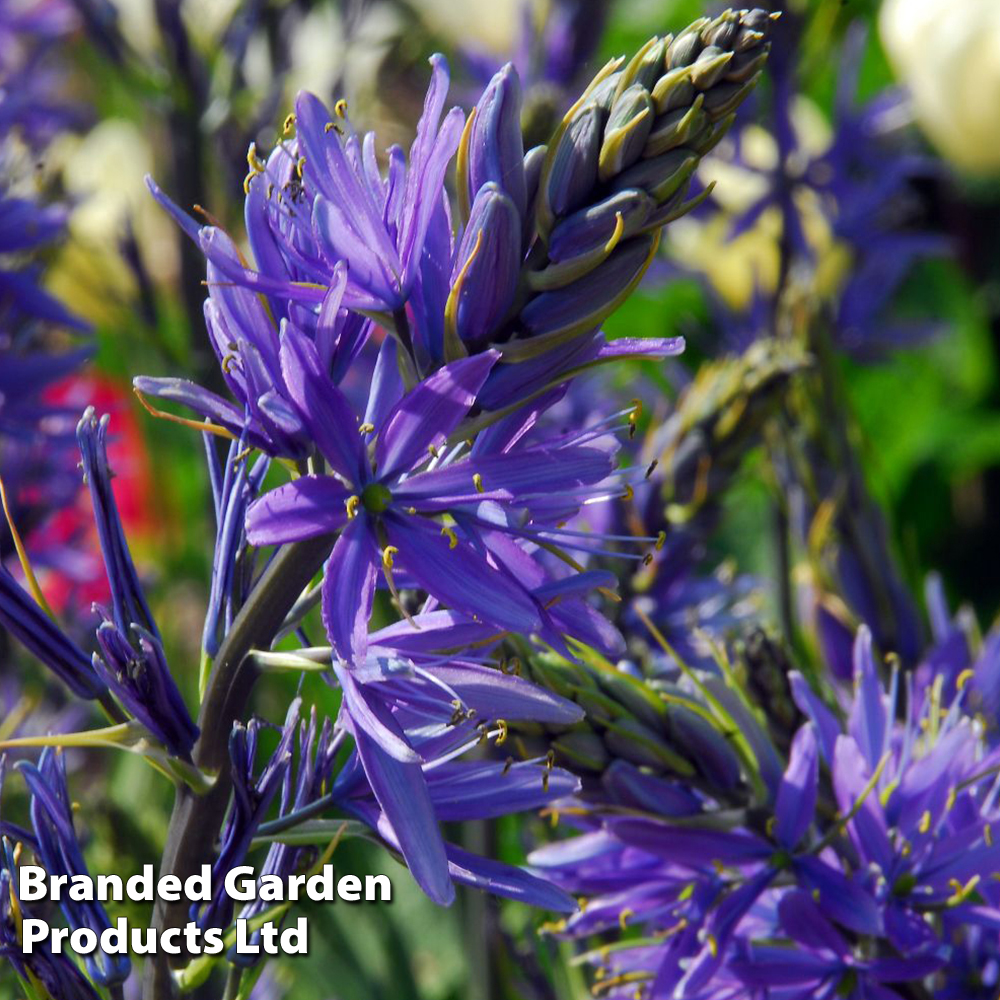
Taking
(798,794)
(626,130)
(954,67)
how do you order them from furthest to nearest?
(954,67), (798,794), (626,130)

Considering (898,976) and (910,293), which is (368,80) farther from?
(910,293)

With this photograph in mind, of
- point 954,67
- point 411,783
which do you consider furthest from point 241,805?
point 954,67

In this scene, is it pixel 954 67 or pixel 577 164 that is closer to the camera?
pixel 577 164

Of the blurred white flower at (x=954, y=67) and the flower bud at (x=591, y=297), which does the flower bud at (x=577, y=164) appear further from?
the blurred white flower at (x=954, y=67)

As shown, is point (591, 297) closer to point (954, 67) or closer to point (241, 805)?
point (241, 805)

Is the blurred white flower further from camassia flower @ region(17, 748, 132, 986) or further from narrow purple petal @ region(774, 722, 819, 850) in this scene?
camassia flower @ region(17, 748, 132, 986)

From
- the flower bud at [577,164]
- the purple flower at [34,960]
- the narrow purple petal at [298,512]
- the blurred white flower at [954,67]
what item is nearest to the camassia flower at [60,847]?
the purple flower at [34,960]

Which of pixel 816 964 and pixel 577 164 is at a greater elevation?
pixel 577 164
